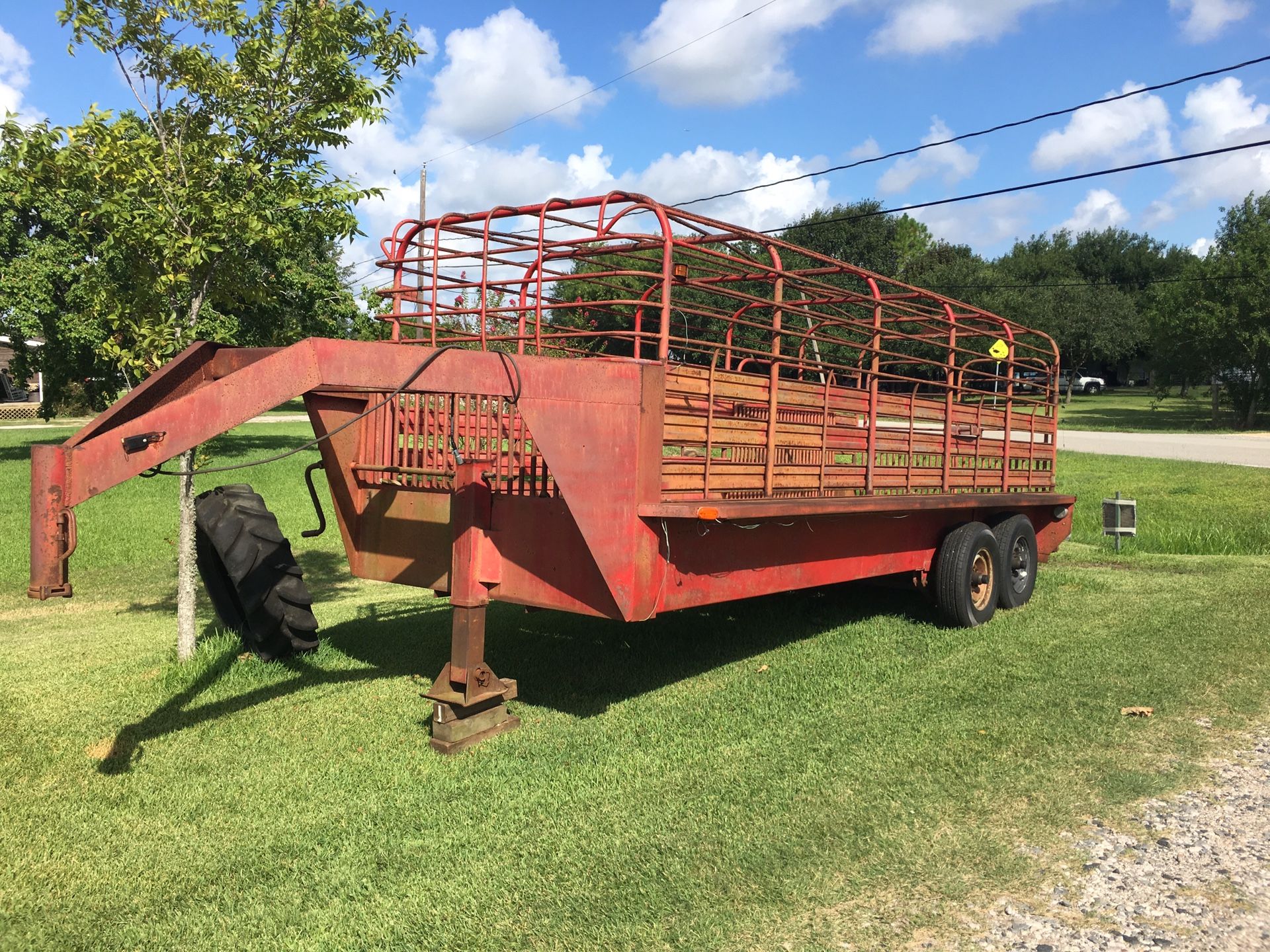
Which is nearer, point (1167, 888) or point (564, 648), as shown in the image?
point (1167, 888)

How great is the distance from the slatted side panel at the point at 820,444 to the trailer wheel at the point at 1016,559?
369mm

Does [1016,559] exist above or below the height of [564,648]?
above

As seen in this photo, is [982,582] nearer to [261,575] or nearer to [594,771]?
[594,771]

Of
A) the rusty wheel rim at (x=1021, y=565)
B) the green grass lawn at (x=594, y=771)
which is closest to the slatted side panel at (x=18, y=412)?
the green grass lawn at (x=594, y=771)

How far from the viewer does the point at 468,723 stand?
4.60 m

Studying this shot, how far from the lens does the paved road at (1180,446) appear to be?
2328cm

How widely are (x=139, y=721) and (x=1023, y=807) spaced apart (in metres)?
4.21

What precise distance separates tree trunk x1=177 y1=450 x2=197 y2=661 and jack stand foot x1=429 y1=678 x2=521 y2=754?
212cm

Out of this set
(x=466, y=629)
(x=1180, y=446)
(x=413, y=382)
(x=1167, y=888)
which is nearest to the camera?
(x=1167, y=888)

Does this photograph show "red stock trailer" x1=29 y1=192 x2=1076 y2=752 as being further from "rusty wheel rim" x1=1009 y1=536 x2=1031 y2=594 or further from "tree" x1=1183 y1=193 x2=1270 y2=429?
"tree" x1=1183 y1=193 x2=1270 y2=429

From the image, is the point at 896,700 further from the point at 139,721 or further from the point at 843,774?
the point at 139,721

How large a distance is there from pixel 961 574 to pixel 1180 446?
24653 mm

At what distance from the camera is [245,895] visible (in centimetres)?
321

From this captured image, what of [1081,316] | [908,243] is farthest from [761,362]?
[908,243]
